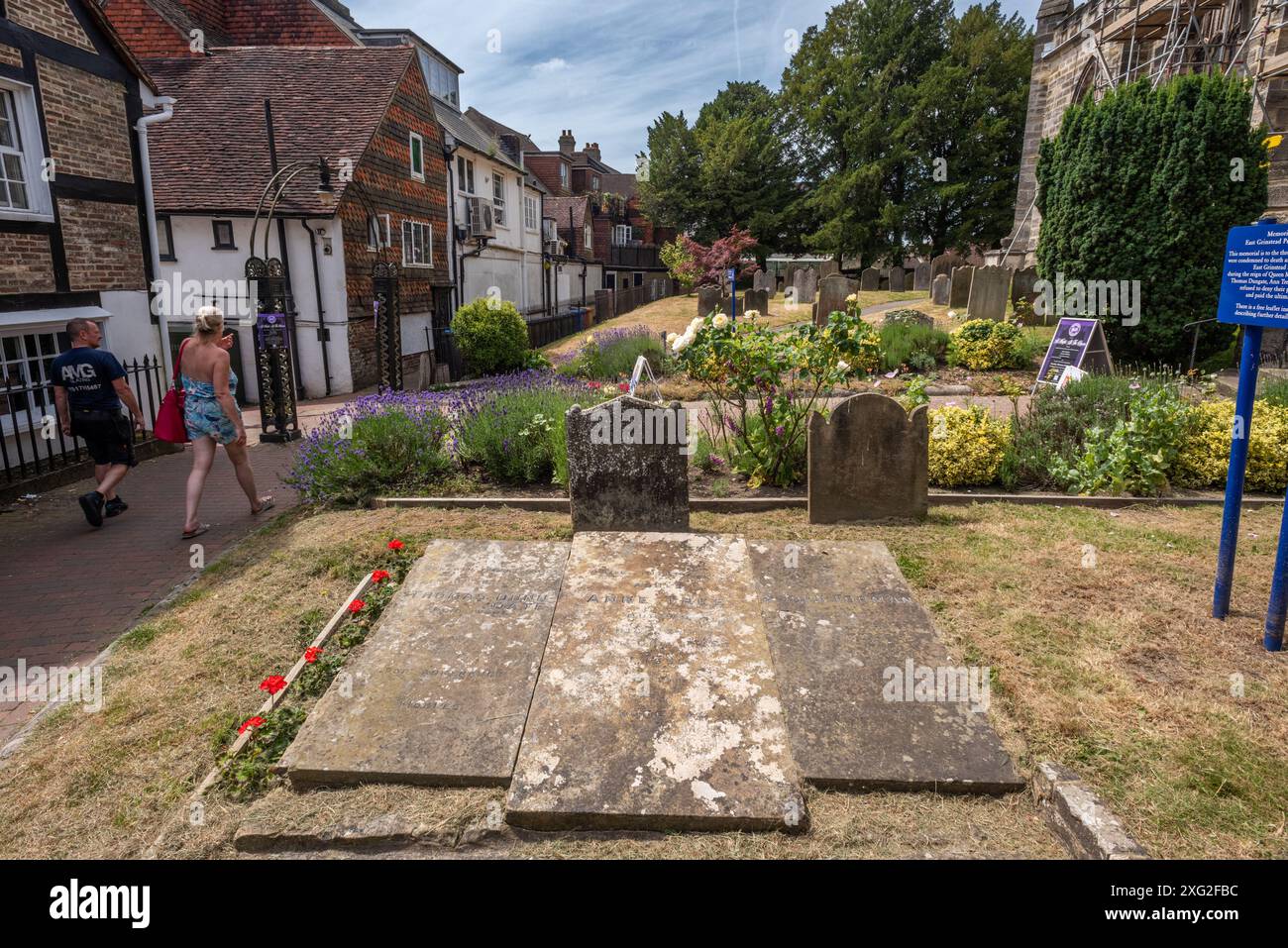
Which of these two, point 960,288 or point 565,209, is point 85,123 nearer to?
point 960,288

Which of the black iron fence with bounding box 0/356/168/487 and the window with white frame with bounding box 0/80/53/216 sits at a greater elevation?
the window with white frame with bounding box 0/80/53/216

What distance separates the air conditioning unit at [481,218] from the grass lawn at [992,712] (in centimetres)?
2139

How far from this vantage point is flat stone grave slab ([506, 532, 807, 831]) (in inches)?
125

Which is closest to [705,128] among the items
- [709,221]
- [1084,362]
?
[709,221]

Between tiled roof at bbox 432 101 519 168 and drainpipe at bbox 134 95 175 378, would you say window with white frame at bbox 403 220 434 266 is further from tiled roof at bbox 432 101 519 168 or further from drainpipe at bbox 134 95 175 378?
drainpipe at bbox 134 95 175 378

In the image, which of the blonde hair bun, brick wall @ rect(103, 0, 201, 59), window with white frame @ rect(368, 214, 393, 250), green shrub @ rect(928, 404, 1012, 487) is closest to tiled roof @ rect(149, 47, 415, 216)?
brick wall @ rect(103, 0, 201, 59)

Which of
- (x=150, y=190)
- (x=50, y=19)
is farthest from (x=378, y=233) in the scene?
(x=50, y=19)

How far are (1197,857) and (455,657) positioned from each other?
3545mm

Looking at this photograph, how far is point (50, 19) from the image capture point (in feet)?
32.1

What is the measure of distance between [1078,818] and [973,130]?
143 feet

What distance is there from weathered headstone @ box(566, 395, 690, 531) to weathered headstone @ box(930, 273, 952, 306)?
2086 cm

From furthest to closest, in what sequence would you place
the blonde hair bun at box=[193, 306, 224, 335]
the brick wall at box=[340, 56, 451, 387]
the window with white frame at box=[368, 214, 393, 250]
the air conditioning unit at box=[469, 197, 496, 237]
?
the air conditioning unit at box=[469, 197, 496, 237] < the window with white frame at box=[368, 214, 393, 250] < the brick wall at box=[340, 56, 451, 387] < the blonde hair bun at box=[193, 306, 224, 335]

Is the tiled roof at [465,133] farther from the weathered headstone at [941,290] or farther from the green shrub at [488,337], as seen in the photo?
the weathered headstone at [941,290]

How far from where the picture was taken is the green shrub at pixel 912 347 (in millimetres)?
14742
